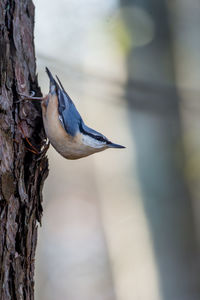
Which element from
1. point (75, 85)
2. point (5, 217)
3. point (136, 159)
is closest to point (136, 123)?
point (136, 159)

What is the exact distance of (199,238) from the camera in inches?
157

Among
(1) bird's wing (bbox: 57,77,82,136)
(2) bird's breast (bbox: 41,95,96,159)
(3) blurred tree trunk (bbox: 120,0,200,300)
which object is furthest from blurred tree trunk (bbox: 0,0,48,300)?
(3) blurred tree trunk (bbox: 120,0,200,300)

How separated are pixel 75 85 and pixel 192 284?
270 centimetres

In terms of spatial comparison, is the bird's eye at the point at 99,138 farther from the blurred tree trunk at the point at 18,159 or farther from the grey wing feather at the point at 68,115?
the blurred tree trunk at the point at 18,159

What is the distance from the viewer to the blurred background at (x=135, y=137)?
4.05m

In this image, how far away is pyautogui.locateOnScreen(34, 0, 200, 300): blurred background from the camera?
4055 mm

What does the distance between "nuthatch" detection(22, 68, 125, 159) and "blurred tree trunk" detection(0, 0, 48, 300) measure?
0.07 m

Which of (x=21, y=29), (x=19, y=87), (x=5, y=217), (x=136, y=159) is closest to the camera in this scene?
(x=5, y=217)

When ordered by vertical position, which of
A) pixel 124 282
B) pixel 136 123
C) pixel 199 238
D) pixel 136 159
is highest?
pixel 136 123

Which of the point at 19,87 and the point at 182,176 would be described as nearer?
the point at 19,87

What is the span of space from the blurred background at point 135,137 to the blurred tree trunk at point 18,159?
210 centimetres

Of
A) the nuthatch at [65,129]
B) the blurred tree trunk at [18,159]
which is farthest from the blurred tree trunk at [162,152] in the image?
the blurred tree trunk at [18,159]

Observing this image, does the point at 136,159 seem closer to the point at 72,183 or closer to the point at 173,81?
the point at 173,81

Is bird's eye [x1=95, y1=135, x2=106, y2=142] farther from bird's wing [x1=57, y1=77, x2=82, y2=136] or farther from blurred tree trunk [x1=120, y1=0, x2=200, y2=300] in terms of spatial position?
blurred tree trunk [x1=120, y1=0, x2=200, y2=300]
